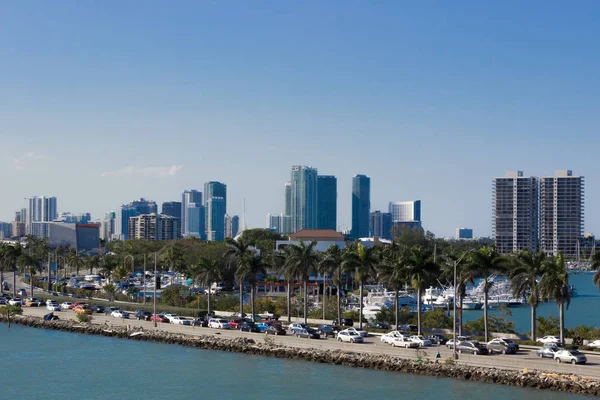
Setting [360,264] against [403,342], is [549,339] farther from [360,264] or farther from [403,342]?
[360,264]

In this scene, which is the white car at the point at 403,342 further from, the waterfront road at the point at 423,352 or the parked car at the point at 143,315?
the parked car at the point at 143,315

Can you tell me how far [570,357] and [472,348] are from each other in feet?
22.7

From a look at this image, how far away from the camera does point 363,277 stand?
71.9 m

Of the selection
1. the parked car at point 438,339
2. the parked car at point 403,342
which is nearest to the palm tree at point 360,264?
the parked car at point 403,342

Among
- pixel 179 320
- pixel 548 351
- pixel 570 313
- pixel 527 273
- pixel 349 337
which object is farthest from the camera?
pixel 570 313

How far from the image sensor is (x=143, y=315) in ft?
287

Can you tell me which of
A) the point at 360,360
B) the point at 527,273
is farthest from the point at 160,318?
the point at 527,273

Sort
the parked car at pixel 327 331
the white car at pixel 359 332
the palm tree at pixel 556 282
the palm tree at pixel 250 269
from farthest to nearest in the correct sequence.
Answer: the palm tree at pixel 250 269 → the parked car at pixel 327 331 → the white car at pixel 359 332 → the palm tree at pixel 556 282

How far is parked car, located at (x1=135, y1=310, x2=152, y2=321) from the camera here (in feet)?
284

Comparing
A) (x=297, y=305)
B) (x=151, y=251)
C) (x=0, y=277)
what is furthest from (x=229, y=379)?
(x=151, y=251)

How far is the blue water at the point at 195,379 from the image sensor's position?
50844 mm

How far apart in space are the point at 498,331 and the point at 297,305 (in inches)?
1175

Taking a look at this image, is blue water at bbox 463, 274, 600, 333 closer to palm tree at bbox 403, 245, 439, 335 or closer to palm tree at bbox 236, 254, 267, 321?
palm tree at bbox 403, 245, 439, 335

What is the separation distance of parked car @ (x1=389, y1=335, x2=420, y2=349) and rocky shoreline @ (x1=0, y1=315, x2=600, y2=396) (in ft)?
13.3
